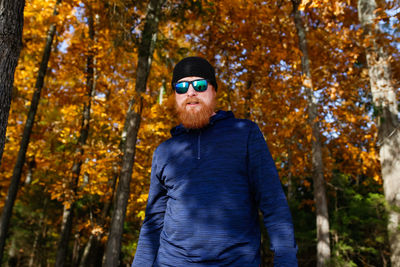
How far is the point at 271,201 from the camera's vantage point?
1.51 m

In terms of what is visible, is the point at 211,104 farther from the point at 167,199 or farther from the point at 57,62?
the point at 57,62

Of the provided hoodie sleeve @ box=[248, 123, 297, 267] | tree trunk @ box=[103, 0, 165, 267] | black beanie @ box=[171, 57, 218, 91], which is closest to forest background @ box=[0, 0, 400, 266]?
tree trunk @ box=[103, 0, 165, 267]

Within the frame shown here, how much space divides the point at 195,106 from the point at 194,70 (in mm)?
253

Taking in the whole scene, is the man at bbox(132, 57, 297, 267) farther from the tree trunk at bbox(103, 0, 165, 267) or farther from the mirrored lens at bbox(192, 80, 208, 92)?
the tree trunk at bbox(103, 0, 165, 267)

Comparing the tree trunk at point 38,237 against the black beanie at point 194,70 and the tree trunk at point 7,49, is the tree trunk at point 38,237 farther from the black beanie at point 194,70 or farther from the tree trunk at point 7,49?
the black beanie at point 194,70

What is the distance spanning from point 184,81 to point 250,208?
0.91m

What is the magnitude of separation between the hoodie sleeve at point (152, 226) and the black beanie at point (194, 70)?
0.59m

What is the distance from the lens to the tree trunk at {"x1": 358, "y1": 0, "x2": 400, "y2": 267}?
7664 millimetres

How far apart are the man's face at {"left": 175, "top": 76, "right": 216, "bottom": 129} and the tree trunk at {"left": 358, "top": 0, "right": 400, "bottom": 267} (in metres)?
7.01

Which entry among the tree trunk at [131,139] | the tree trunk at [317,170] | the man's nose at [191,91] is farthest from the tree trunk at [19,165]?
the man's nose at [191,91]

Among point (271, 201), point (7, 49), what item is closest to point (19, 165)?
point (7, 49)

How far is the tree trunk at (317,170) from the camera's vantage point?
8844mm

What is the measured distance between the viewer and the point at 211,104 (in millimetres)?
1955

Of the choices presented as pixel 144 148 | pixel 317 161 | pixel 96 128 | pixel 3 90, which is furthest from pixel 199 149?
pixel 96 128
